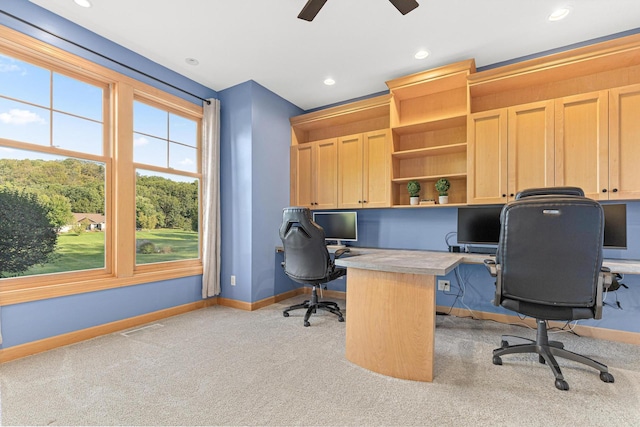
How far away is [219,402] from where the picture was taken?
5.34 feet

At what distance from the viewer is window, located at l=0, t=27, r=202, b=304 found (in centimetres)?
224

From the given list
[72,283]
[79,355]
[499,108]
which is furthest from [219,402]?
[499,108]

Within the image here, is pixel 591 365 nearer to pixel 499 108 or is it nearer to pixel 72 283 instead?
pixel 499 108

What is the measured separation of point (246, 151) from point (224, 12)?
4.86 feet

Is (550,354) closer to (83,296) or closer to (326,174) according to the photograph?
(326,174)

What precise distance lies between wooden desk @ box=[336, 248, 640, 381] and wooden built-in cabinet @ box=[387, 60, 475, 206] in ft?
5.57

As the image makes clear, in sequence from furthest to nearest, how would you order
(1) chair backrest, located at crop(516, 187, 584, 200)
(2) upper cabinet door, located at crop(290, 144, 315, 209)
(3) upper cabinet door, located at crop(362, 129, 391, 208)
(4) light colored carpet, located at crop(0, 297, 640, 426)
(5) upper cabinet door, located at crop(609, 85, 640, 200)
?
(2) upper cabinet door, located at crop(290, 144, 315, 209)
(3) upper cabinet door, located at crop(362, 129, 391, 208)
(5) upper cabinet door, located at crop(609, 85, 640, 200)
(1) chair backrest, located at crop(516, 187, 584, 200)
(4) light colored carpet, located at crop(0, 297, 640, 426)

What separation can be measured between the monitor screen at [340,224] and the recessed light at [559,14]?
8.45 feet

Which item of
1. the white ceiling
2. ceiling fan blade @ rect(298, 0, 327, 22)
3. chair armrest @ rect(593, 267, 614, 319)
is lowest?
chair armrest @ rect(593, 267, 614, 319)

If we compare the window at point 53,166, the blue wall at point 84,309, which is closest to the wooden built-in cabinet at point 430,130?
the blue wall at point 84,309

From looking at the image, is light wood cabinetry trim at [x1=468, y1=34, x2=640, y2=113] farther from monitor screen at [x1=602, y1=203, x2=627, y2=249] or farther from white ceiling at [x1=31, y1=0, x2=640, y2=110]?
monitor screen at [x1=602, y1=203, x2=627, y2=249]

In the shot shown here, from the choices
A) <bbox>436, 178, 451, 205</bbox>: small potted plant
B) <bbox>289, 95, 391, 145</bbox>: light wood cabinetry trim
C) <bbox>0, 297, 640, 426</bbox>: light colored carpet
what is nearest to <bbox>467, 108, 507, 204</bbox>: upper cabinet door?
<bbox>436, 178, 451, 205</bbox>: small potted plant

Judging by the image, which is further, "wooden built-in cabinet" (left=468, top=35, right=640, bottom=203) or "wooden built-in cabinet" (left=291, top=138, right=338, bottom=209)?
"wooden built-in cabinet" (left=291, top=138, right=338, bottom=209)

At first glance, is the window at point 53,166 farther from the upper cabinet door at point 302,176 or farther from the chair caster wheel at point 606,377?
the chair caster wheel at point 606,377
